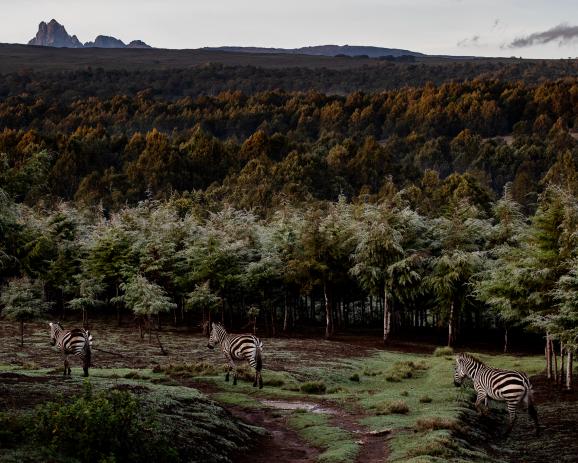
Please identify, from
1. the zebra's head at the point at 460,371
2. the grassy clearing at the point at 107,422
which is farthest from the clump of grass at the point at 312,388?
the grassy clearing at the point at 107,422

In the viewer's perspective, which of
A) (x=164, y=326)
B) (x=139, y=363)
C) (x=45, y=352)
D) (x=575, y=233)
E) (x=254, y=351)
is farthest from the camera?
(x=164, y=326)

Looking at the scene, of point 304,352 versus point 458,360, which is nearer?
point 458,360

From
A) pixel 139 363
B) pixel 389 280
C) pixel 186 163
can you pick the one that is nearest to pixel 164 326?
pixel 389 280

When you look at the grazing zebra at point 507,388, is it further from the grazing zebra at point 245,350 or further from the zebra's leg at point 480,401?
the grazing zebra at point 245,350

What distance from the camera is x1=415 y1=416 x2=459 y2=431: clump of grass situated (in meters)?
22.3

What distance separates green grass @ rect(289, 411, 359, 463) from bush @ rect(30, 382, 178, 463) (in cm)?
560

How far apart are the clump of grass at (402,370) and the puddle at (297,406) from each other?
11.6 m

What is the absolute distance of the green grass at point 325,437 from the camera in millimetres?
19547

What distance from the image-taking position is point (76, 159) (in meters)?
153

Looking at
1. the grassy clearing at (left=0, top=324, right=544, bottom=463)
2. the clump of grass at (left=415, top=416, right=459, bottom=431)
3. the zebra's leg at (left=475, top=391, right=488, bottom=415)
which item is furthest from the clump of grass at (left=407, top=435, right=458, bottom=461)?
the zebra's leg at (left=475, top=391, right=488, bottom=415)

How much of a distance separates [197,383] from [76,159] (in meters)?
132

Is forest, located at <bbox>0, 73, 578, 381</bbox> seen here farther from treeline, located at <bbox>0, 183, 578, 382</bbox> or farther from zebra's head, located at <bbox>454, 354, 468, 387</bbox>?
zebra's head, located at <bbox>454, 354, 468, 387</bbox>

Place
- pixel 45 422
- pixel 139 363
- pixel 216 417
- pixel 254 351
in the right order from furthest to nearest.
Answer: pixel 139 363, pixel 254 351, pixel 216 417, pixel 45 422

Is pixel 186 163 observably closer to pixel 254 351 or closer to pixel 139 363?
pixel 139 363
